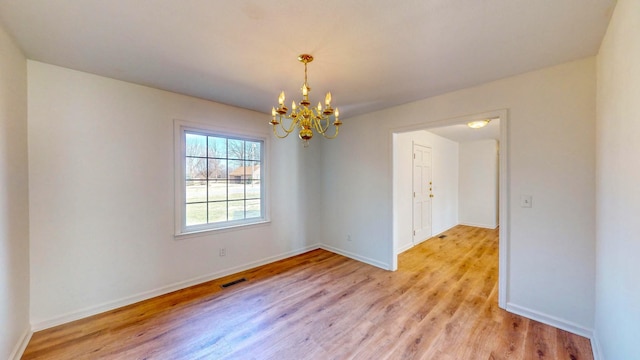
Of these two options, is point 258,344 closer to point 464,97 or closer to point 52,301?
point 52,301

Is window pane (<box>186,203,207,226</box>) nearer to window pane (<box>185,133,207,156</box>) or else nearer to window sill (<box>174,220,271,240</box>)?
window sill (<box>174,220,271,240</box>)

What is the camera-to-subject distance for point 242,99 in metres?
3.05

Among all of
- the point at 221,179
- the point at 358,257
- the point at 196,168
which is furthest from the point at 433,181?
the point at 196,168

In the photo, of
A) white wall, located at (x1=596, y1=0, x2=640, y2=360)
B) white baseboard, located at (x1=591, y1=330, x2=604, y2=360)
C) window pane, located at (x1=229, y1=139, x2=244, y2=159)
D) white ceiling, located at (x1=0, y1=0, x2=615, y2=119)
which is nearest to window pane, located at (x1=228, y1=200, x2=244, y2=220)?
window pane, located at (x1=229, y1=139, x2=244, y2=159)

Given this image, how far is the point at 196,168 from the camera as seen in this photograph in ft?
10.2

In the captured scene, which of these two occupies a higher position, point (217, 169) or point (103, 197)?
point (217, 169)

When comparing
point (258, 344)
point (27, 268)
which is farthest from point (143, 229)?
point (258, 344)

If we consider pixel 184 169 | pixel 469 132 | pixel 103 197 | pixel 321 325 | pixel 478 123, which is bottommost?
pixel 321 325

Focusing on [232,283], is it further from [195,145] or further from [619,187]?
[619,187]

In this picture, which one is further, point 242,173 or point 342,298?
point 242,173

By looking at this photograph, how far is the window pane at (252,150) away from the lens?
3.61m

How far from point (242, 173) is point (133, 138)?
53.7 inches

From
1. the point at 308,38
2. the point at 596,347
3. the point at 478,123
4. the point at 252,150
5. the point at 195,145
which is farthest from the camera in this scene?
the point at 252,150

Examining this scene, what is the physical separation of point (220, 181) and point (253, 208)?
0.67m
